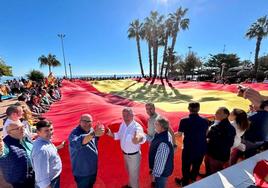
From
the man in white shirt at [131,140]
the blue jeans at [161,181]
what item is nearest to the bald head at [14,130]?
the man in white shirt at [131,140]

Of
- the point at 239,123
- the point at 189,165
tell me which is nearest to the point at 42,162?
the point at 189,165

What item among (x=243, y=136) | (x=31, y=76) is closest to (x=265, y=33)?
(x=243, y=136)

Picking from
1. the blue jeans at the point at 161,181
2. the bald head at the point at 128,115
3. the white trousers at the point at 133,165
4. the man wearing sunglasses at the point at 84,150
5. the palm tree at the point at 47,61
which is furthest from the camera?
the palm tree at the point at 47,61

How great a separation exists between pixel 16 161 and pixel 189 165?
253 centimetres

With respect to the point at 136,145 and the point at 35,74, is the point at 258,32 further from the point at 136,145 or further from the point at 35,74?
the point at 35,74

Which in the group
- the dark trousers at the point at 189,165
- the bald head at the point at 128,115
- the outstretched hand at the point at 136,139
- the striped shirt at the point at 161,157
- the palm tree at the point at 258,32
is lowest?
the dark trousers at the point at 189,165

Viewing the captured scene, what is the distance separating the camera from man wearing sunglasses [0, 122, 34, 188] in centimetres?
231

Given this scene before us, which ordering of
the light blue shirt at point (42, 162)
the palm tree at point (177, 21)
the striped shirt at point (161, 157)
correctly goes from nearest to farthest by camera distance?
the light blue shirt at point (42, 162) < the striped shirt at point (161, 157) < the palm tree at point (177, 21)

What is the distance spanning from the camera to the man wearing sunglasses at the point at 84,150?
8.25 ft

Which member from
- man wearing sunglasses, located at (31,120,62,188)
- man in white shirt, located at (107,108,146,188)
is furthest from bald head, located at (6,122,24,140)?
man in white shirt, located at (107,108,146,188)

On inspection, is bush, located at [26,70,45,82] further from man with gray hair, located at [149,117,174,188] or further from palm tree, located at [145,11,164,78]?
man with gray hair, located at [149,117,174,188]

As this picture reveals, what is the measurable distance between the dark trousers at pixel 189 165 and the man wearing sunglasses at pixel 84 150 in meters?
1.53

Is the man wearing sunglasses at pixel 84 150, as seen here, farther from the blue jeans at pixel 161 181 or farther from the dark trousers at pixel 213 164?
the dark trousers at pixel 213 164

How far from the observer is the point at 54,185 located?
2.50 metres
